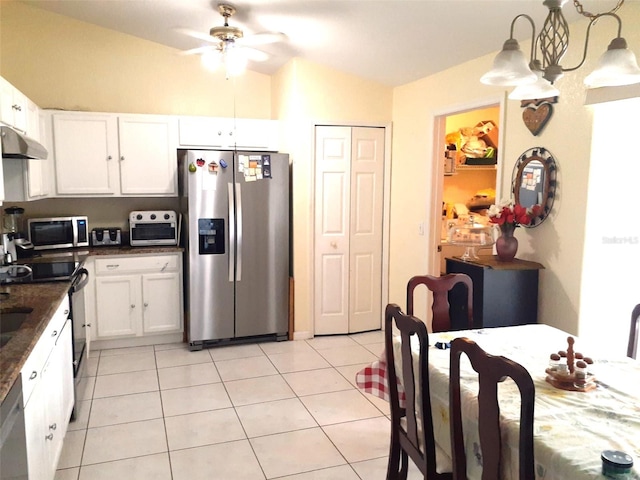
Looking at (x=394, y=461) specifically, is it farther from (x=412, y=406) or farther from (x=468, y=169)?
(x=468, y=169)

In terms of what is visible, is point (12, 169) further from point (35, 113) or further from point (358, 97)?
point (358, 97)

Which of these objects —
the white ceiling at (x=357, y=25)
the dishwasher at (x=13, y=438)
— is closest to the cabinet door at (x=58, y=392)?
the dishwasher at (x=13, y=438)

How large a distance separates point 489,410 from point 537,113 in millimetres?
2221

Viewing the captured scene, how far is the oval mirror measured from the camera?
297cm

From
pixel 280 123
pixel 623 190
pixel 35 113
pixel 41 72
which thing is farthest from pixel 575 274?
pixel 41 72

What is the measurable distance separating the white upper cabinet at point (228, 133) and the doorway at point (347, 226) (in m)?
0.57

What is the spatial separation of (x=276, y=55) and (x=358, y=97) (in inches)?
33.1

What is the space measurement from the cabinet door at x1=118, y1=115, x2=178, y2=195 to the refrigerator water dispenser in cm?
59

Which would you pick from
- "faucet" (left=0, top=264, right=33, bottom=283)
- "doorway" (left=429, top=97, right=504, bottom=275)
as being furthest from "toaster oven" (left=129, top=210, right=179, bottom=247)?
"doorway" (left=429, top=97, right=504, bottom=275)

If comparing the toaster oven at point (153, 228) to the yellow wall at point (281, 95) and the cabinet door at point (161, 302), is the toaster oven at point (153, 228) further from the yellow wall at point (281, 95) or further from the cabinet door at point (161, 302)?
the yellow wall at point (281, 95)

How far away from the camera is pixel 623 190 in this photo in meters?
2.75

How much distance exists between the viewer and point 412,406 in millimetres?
1915

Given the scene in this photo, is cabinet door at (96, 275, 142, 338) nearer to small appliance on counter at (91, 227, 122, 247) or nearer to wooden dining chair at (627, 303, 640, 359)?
small appliance on counter at (91, 227, 122, 247)

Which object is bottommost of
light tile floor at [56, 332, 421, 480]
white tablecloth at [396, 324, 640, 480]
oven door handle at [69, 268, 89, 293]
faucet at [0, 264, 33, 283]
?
light tile floor at [56, 332, 421, 480]
